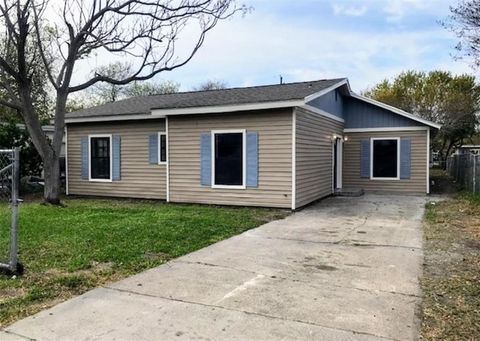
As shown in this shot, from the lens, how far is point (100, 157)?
44.3 ft

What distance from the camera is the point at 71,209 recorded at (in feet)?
34.1

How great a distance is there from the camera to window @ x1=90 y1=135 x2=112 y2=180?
13.4 m

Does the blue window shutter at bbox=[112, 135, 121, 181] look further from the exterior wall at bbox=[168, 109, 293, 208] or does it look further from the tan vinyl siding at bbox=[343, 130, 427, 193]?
the tan vinyl siding at bbox=[343, 130, 427, 193]

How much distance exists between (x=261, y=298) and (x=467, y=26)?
31.1 ft

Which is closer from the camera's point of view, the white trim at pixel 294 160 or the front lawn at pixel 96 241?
the front lawn at pixel 96 241

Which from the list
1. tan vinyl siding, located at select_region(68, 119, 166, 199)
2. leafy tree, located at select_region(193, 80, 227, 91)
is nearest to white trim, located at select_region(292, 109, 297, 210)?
tan vinyl siding, located at select_region(68, 119, 166, 199)

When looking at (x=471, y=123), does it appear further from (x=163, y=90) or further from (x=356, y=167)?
(x=163, y=90)

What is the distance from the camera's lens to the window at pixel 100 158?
1335 cm

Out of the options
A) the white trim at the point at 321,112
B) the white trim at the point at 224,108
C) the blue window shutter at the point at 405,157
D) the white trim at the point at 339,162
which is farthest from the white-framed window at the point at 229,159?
the blue window shutter at the point at 405,157

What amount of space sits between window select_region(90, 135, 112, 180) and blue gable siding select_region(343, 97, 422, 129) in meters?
8.25

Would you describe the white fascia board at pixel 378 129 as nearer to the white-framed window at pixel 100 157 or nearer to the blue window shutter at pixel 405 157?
the blue window shutter at pixel 405 157

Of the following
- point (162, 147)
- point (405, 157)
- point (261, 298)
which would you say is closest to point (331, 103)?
point (405, 157)

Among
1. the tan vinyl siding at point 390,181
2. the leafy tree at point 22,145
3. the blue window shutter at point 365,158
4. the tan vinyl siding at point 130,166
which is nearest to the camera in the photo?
the tan vinyl siding at point 130,166

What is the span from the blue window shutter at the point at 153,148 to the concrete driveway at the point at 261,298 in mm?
6231
